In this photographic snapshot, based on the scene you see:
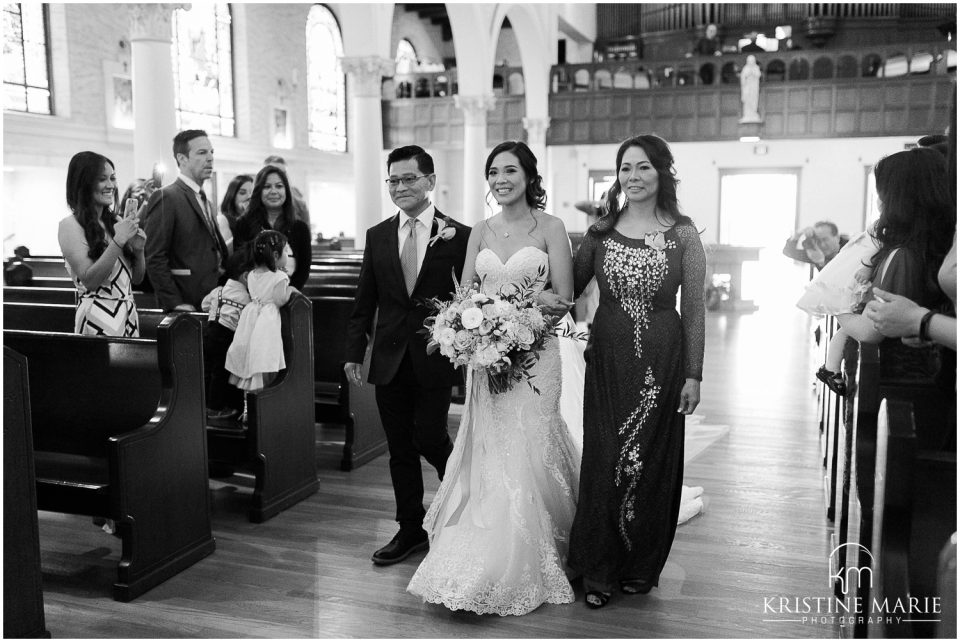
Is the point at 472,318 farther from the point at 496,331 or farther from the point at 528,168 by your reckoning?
the point at 528,168

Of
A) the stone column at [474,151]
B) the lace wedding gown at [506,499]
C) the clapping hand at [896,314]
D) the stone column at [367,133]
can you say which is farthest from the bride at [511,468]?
the stone column at [474,151]

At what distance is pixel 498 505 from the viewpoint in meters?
3.21

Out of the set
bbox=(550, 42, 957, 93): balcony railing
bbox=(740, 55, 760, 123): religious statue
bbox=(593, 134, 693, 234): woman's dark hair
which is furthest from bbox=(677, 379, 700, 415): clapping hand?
bbox=(550, 42, 957, 93): balcony railing

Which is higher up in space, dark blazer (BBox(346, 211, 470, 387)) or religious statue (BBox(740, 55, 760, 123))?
religious statue (BBox(740, 55, 760, 123))

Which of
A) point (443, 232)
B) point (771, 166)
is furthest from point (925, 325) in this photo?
point (771, 166)

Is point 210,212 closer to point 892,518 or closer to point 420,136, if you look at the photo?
point 892,518

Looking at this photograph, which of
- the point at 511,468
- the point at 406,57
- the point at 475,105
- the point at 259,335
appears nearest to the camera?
the point at 511,468

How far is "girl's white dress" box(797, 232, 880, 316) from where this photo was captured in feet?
9.69

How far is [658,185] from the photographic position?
3.17 metres

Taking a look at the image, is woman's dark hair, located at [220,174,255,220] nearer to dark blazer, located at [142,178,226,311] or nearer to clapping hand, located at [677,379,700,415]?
dark blazer, located at [142,178,226,311]

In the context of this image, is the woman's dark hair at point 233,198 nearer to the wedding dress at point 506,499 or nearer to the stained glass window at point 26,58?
the wedding dress at point 506,499

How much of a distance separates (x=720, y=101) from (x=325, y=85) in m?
9.06

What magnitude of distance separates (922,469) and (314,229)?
60.9ft

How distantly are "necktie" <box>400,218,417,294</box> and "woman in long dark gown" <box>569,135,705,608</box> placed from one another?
0.71 meters
